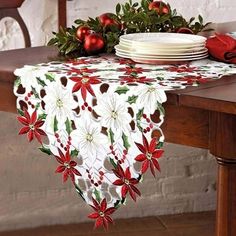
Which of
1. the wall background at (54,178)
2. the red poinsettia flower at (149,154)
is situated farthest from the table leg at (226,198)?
the wall background at (54,178)

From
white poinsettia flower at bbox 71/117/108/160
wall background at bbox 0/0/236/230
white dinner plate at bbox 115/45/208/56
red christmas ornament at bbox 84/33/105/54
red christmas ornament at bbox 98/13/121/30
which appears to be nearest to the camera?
white poinsettia flower at bbox 71/117/108/160

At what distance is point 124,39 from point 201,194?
1.34 meters

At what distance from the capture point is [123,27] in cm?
207

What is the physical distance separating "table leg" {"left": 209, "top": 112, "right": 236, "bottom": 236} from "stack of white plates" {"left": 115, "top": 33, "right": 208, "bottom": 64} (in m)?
0.34

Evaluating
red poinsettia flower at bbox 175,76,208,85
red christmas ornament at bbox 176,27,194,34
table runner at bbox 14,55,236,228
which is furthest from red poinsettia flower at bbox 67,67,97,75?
red christmas ornament at bbox 176,27,194,34

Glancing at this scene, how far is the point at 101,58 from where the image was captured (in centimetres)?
189

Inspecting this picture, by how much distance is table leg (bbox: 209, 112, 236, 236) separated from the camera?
57.5 inches

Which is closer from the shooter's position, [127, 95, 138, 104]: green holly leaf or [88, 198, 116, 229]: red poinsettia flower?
[127, 95, 138, 104]: green holly leaf

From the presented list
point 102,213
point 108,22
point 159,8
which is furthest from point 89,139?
point 159,8

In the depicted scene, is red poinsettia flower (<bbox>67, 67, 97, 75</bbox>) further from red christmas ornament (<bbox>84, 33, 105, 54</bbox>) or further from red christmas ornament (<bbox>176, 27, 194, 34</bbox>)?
red christmas ornament (<bbox>176, 27, 194, 34</bbox>)

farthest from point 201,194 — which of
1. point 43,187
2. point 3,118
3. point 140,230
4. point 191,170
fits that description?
point 3,118

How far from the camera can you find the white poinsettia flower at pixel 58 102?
1614mm

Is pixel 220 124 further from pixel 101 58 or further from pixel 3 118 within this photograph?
pixel 3 118

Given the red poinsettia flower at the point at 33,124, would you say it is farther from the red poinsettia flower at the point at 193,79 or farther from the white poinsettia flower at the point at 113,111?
the red poinsettia flower at the point at 193,79
